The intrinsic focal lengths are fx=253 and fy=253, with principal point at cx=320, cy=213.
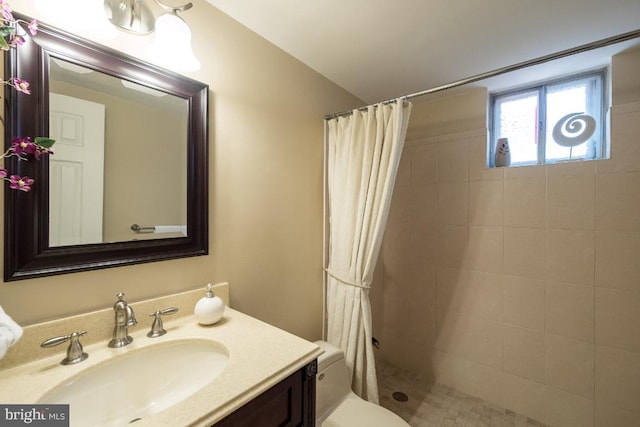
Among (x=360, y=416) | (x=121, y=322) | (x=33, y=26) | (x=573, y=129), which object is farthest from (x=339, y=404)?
(x=573, y=129)

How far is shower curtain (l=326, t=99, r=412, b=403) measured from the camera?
137 centimetres

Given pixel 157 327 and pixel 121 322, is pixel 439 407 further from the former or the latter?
pixel 121 322

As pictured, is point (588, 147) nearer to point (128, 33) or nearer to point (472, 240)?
point (472, 240)

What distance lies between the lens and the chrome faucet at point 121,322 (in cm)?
82

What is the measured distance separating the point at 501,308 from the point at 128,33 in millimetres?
2428

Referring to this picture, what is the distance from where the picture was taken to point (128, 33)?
0.88 m

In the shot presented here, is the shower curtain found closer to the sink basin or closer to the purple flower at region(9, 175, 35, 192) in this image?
the sink basin

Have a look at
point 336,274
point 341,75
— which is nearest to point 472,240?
point 336,274

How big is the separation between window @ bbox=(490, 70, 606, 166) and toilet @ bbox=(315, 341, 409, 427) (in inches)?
68.4

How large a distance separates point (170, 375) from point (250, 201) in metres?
0.75

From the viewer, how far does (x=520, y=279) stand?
5.39 ft

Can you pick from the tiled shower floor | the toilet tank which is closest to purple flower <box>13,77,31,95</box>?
the toilet tank

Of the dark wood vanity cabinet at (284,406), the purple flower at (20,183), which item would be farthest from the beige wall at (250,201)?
the dark wood vanity cabinet at (284,406)

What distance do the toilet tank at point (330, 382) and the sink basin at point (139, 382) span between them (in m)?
0.57
